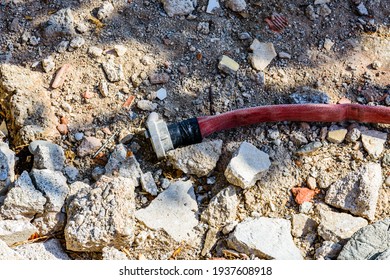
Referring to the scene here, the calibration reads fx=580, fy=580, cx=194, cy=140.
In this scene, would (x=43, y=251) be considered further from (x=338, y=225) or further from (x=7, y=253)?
(x=338, y=225)

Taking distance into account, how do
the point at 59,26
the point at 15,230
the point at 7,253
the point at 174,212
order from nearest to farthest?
the point at 7,253, the point at 15,230, the point at 174,212, the point at 59,26

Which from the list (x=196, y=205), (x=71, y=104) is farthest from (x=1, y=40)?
(x=196, y=205)

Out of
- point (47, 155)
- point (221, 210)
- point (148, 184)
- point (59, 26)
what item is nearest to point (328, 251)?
point (221, 210)

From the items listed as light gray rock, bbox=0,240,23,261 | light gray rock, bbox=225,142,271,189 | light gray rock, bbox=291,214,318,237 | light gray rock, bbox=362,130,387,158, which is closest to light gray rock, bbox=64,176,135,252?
light gray rock, bbox=0,240,23,261

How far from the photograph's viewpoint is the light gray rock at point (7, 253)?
7.77 ft

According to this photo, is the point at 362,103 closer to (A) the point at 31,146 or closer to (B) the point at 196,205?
(B) the point at 196,205

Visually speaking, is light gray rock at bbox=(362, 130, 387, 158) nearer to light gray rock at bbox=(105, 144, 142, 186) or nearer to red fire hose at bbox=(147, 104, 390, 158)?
red fire hose at bbox=(147, 104, 390, 158)

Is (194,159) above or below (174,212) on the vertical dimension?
above

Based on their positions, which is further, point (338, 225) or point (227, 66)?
point (227, 66)

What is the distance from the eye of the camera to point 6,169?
8.80 ft

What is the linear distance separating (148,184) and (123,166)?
0.15m

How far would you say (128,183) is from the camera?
8.38 feet

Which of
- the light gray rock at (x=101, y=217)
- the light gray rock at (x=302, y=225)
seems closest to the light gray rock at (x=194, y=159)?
the light gray rock at (x=101, y=217)

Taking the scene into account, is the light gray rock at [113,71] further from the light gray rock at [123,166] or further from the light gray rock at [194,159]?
the light gray rock at [194,159]
